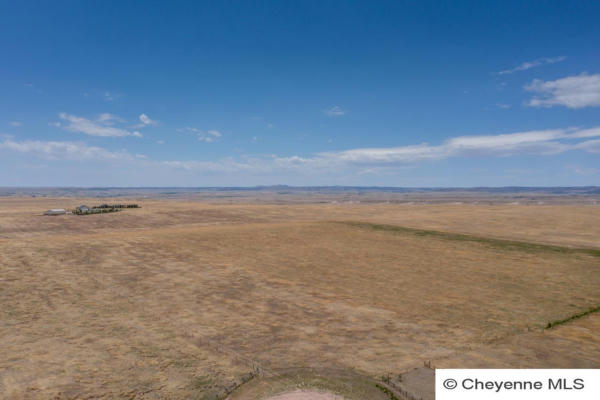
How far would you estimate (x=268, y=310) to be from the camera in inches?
527

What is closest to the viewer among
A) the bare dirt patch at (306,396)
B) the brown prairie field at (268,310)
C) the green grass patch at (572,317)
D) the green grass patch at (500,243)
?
the bare dirt patch at (306,396)

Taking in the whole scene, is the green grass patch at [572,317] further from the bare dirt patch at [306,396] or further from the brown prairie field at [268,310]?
the bare dirt patch at [306,396]

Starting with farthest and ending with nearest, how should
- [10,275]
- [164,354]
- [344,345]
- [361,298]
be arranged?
[10,275] < [361,298] < [344,345] < [164,354]

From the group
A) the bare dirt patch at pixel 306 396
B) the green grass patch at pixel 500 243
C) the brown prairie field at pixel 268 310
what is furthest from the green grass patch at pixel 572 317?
the green grass patch at pixel 500 243

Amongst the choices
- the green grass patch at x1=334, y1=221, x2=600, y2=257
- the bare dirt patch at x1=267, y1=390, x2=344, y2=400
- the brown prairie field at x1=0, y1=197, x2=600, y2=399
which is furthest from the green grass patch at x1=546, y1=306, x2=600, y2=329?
the green grass patch at x1=334, y1=221, x2=600, y2=257

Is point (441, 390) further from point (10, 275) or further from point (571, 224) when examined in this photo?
point (571, 224)

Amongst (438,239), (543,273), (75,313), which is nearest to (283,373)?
(75,313)

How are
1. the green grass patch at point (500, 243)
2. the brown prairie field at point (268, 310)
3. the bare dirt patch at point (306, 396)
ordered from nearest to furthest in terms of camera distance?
the bare dirt patch at point (306, 396)
the brown prairie field at point (268, 310)
the green grass patch at point (500, 243)

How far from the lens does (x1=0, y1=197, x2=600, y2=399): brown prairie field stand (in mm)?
8969

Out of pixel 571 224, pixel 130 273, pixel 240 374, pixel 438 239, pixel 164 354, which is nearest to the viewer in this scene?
pixel 240 374

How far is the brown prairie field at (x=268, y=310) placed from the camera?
897 centimetres

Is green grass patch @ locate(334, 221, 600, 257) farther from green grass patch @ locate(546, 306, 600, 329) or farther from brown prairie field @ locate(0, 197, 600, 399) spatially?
green grass patch @ locate(546, 306, 600, 329)

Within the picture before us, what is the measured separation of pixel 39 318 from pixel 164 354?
240 inches

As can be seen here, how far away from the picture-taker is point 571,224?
1559 inches
